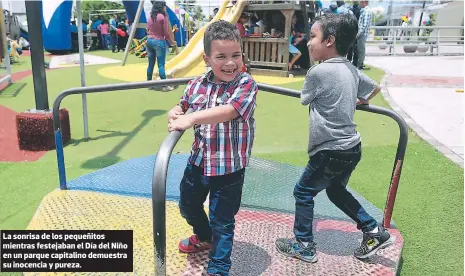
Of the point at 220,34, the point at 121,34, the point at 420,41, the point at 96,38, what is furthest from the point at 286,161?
the point at 96,38

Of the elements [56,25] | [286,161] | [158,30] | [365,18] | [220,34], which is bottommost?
[286,161]

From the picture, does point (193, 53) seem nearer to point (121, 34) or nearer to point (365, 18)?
point (365, 18)

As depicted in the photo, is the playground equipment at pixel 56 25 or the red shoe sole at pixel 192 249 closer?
the red shoe sole at pixel 192 249

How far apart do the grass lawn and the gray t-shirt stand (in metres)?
1.01

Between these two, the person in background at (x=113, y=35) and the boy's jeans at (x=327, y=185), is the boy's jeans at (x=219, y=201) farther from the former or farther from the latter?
the person in background at (x=113, y=35)

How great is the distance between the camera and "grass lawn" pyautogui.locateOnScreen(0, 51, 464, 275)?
2.90 metres

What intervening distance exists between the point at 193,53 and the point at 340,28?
8627mm

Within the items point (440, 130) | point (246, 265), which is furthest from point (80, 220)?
point (440, 130)

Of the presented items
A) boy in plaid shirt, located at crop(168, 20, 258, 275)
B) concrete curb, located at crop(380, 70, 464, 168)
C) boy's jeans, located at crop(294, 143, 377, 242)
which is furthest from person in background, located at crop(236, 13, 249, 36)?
boy in plaid shirt, located at crop(168, 20, 258, 275)

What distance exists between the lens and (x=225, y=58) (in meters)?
1.83

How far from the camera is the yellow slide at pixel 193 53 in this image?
934 centimetres

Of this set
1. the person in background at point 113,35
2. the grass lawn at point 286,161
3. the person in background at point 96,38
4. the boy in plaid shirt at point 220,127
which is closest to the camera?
the boy in plaid shirt at point 220,127

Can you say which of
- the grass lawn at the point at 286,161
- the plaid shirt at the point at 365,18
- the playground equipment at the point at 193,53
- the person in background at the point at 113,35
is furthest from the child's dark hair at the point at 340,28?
the person in background at the point at 113,35

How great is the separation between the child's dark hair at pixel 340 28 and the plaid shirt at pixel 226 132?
508 millimetres
